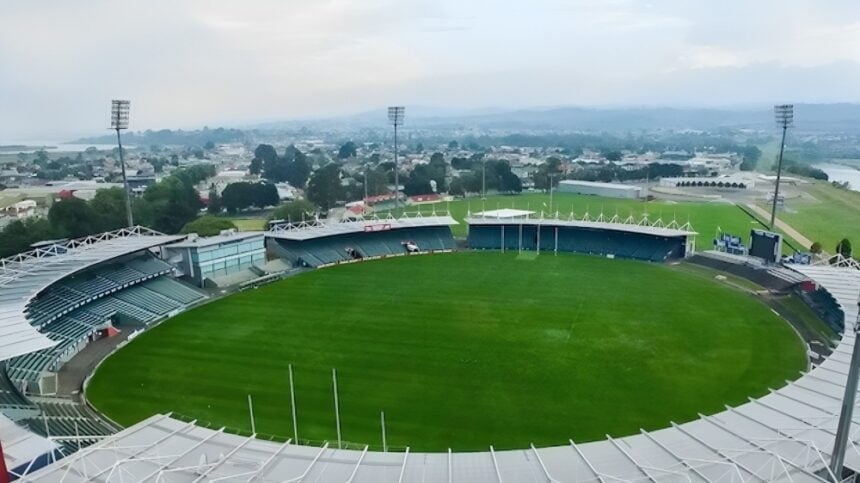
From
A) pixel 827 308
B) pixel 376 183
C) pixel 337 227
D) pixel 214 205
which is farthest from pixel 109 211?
pixel 827 308

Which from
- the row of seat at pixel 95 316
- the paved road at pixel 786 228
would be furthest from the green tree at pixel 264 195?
the paved road at pixel 786 228

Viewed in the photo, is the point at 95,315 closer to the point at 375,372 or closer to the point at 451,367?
the point at 375,372

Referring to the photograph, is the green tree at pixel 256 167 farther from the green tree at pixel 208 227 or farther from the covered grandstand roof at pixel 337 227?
the green tree at pixel 208 227

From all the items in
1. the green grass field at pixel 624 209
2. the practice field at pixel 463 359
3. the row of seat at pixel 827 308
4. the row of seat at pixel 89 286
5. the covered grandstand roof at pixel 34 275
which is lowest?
the practice field at pixel 463 359

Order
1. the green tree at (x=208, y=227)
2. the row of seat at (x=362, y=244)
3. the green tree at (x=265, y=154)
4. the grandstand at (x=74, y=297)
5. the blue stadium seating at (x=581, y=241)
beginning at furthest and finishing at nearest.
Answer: the green tree at (x=265, y=154), the green tree at (x=208, y=227), the blue stadium seating at (x=581, y=241), the row of seat at (x=362, y=244), the grandstand at (x=74, y=297)

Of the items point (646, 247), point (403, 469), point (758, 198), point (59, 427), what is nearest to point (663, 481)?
point (403, 469)

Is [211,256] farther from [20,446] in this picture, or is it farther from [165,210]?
[20,446]
